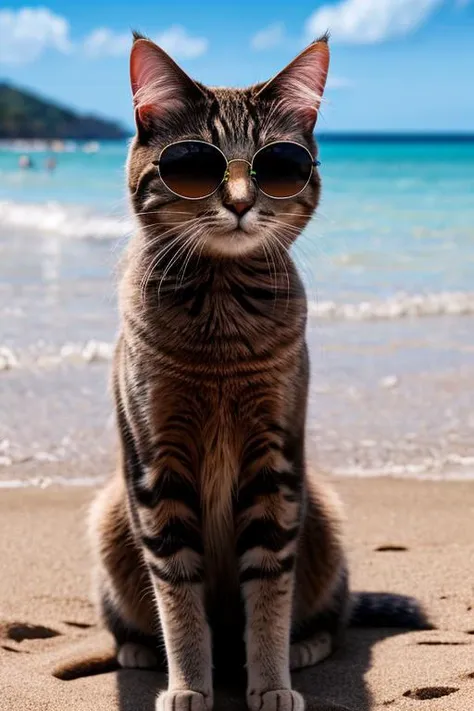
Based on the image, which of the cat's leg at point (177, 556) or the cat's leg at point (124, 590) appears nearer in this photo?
the cat's leg at point (177, 556)

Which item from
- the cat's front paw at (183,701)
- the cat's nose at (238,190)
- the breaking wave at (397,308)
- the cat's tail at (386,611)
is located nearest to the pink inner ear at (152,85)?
the cat's nose at (238,190)

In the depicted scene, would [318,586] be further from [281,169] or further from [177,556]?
[281,169]

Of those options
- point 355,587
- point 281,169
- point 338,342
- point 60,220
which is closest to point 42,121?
point 60,220

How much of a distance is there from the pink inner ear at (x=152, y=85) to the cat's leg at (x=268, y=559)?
2.93ft

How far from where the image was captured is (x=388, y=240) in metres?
12.4

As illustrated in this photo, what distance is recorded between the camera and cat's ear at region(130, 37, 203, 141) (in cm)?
248

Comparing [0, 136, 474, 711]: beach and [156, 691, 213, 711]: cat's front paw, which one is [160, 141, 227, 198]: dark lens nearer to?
[0, 136, 474, 711]: beach

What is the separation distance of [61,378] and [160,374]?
359 cm

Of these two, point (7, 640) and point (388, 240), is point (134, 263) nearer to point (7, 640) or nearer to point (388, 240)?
point (7, 640)

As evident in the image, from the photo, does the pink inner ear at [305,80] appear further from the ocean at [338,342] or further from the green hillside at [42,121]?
the green hillside at [42,121]

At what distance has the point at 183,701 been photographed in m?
2.45

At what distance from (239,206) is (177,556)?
0.92 meters

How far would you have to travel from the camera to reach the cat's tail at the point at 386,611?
10.2 ft

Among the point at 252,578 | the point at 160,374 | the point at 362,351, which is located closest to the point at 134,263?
the point at 160,374
